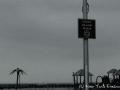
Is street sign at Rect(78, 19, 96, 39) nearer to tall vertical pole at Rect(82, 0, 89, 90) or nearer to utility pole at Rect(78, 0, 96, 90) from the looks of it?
utility pole at Rect(78, 0, 96, 90)

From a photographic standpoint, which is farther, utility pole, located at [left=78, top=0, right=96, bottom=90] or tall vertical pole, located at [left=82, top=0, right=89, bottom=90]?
utility pole, located at [left=78, top=0, right=96, bottom=90]

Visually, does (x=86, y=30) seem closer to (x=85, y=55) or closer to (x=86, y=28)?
(x=86, y=28)

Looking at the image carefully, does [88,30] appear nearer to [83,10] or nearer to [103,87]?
[83,10]

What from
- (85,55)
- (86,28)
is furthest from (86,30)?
(85,55)

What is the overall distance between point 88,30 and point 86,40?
1.54 ft

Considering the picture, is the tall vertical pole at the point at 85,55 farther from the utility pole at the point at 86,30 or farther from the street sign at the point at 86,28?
the street sign at the point at 86,28

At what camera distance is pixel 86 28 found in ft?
54.4

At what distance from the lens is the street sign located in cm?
1648

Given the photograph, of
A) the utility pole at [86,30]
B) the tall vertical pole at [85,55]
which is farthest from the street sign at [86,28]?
the tall vertical pole at [85,55]

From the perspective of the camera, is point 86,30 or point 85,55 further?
point 86,30

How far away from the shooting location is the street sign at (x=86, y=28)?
54.1ft

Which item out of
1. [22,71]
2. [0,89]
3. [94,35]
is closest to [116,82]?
[94,35]

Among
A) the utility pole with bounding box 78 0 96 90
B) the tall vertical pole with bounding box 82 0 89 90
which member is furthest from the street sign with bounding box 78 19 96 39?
the tall vertical pole with bounding box 82 0 89 90

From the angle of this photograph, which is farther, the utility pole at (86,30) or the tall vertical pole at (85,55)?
the utility pole at (86,30)
